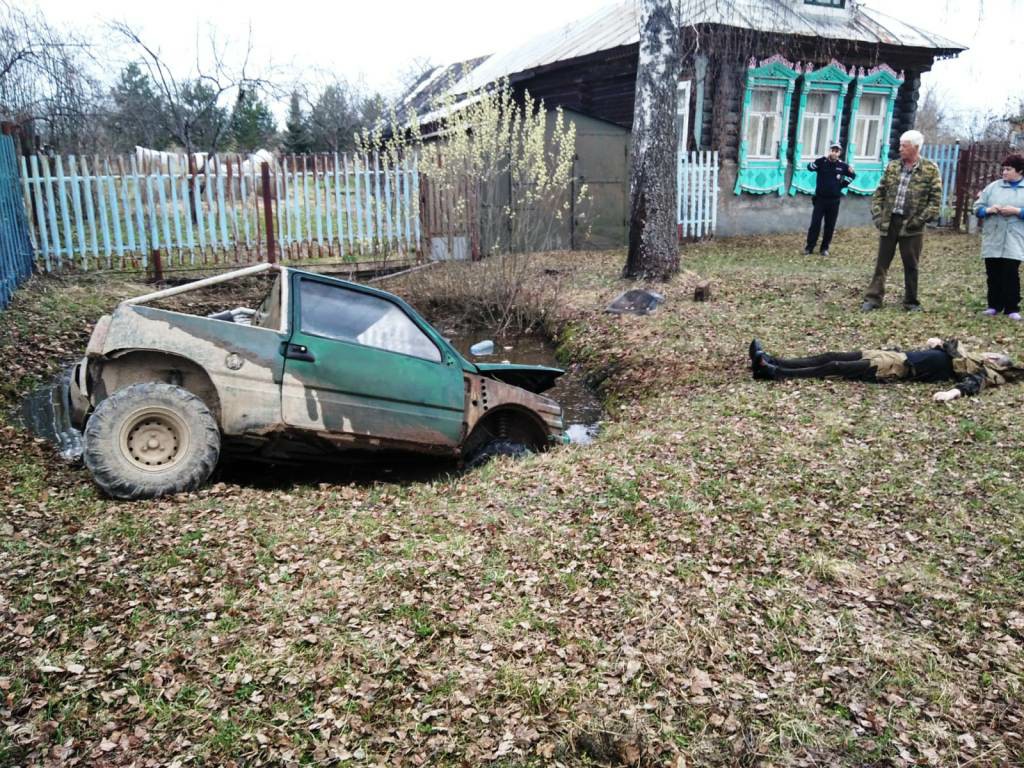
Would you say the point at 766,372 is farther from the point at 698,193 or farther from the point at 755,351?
the point at 698,193

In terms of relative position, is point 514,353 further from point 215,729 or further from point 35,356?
point 215,729

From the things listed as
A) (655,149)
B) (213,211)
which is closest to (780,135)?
(655,149)

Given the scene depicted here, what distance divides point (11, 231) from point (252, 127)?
3343 cm

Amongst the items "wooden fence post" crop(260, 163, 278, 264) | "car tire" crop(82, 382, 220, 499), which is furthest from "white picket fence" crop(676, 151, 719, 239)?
"car tire" crop(82, 382, 220, 499)

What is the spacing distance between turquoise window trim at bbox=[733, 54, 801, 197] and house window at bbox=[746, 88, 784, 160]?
4.1 inches

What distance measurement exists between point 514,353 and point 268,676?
24.3ft

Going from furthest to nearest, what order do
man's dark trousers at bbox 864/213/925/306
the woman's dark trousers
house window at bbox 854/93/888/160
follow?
1. house window at bbox 854/93/888/160
2. man's dark trousers at bbox 864/213/925/306
3. the woman's dark trousers

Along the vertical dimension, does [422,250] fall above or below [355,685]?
above

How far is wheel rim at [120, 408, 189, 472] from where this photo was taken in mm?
5109

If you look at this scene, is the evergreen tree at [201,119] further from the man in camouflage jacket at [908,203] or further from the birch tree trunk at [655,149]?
the man in camouflage jacket at [908,203]

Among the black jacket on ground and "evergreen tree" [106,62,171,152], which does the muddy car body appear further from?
"evergreen tree" [106,62,171,152]

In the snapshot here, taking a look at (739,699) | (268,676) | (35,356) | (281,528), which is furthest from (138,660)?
(35,356)

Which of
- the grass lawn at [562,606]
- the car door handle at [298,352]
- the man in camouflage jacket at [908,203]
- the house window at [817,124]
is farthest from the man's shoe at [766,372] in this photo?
the house window at [817,124]

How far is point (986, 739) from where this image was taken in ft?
10.4
